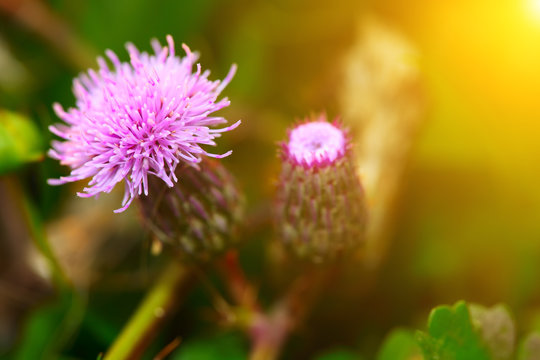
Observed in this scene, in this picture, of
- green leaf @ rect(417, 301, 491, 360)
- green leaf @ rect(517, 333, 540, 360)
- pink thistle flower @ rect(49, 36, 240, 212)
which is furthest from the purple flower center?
green leaf @ rect(517, 333, 540, 360)

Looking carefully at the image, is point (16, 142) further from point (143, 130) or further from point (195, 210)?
point (195, 210)

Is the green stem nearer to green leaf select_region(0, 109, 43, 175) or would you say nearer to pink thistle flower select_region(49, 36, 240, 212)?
pink thistle flower select_region(49, 36, 240, 212)

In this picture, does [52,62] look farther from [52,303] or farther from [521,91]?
[521,91]

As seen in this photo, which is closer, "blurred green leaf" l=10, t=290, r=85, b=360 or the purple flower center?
the purple flower center

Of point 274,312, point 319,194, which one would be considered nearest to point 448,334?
point 319,194

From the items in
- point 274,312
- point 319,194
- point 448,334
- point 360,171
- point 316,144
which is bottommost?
point 448,334

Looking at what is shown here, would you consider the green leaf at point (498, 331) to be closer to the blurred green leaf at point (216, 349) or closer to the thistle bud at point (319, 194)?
the thistle bud at point (319, 194)
